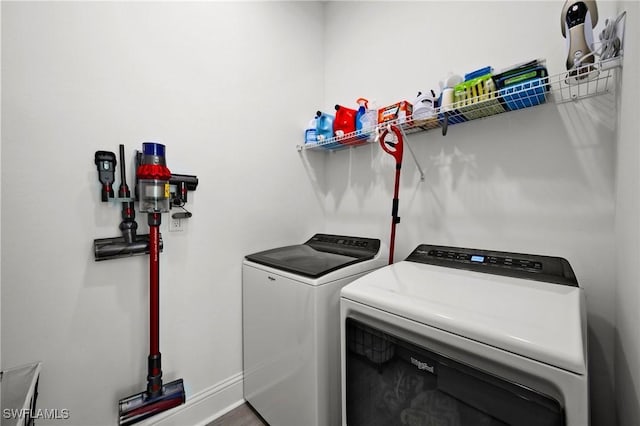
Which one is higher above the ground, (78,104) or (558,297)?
(78,104)

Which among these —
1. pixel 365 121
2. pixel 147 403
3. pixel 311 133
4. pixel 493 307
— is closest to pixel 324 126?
pixel 311 133

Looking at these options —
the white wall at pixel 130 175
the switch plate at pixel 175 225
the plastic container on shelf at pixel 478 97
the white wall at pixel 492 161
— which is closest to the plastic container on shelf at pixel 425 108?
the plastic container on shelf at pixel 478 97

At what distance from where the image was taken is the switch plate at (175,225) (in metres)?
1.38

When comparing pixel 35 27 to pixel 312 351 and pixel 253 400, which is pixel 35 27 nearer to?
pixel 312 351

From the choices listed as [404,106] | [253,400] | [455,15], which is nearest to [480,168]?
[404,106]

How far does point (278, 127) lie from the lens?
1864 mm

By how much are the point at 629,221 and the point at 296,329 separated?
1.25 m

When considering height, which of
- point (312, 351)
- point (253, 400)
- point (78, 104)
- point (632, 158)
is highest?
point (78, 104)

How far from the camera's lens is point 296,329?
1.23 metres

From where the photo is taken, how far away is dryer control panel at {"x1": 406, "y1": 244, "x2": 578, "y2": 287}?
1.01m

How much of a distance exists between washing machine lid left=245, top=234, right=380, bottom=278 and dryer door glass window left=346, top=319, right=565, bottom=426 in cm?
35

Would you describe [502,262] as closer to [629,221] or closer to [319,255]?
[629,221]

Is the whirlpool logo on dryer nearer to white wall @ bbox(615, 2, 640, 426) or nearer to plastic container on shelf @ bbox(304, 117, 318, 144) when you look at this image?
white wall @ bbox(615, 2, 640, 426)

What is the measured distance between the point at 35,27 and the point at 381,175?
184 cm
